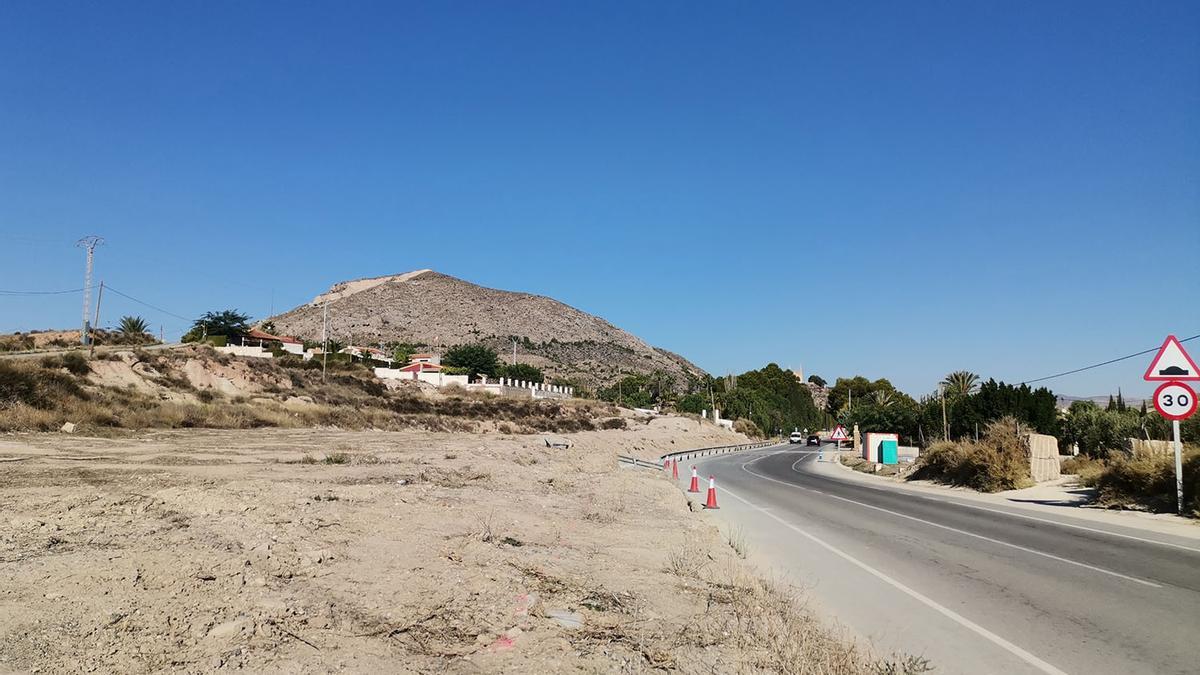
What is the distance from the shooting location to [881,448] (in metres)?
44.5

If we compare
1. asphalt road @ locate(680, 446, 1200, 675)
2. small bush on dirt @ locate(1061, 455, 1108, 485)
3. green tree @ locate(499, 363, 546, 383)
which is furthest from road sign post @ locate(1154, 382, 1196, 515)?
green tree @ locate(499, 363, 546, 383)

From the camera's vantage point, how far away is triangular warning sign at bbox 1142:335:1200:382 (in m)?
16.1

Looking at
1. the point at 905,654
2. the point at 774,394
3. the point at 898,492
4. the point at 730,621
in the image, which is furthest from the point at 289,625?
the point at 774,394

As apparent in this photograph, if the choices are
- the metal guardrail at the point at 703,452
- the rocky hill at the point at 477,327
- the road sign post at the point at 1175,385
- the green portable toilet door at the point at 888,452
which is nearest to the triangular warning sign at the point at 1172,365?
the road sign post at the point at 1175,385

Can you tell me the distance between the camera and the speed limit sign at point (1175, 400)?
52.1 ft

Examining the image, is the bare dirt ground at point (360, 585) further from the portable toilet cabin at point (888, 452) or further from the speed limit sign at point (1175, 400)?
the portable toilet cabin at point (888, 452)

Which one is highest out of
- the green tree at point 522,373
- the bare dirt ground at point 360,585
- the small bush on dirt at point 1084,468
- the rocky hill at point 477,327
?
the rocky hill at point 477,327

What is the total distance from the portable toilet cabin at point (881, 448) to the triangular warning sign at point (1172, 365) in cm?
2830

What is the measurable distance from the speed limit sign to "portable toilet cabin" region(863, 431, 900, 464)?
93.3 ft

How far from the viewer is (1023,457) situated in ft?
85.1

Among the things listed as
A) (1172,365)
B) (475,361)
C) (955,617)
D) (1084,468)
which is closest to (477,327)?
(475,361)

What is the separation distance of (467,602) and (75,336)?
8579cm

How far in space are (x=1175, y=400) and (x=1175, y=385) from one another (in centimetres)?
33

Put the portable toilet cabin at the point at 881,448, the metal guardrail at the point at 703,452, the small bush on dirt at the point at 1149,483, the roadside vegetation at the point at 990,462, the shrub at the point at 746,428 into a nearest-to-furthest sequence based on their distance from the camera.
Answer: the small bush on dirt at the point at 1149,483 < the roadside vegetation at the point at 990,462 < the portable toilet cabin at the point at 881,448 < the metal guardrail at the point at 703,452 < the shrub at the point at 746,428
